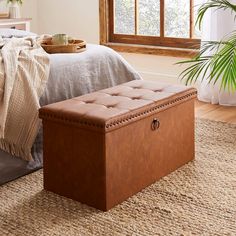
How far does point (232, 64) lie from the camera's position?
10.1ft

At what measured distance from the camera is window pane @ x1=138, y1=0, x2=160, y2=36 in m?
5.02

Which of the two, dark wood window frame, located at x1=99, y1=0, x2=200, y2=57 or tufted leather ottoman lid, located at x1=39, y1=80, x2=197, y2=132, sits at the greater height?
dark wood window frame, located at x1=99, y1=0, x2=200, y2=57

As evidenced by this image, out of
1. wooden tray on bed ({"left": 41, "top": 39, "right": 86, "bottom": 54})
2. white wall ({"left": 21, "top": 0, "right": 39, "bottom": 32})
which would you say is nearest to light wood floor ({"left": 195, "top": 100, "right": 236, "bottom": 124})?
wooden tray on bed ({"left": 41, "top": 39, "right": 86, "bottom": 54})

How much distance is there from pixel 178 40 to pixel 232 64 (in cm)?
190

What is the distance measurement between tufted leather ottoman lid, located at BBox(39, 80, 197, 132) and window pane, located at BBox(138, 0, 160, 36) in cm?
214

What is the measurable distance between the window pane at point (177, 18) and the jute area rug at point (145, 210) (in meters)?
2.18

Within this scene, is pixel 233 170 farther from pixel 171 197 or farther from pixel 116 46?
pixel 116 46

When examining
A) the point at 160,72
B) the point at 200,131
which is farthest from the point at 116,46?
the point at 200,131

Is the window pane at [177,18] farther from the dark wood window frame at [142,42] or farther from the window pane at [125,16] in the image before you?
the window pane at [125,16]

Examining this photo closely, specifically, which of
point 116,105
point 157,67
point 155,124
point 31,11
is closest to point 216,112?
point 157,67

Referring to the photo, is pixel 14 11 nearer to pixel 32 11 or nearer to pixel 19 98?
pixel 32 11

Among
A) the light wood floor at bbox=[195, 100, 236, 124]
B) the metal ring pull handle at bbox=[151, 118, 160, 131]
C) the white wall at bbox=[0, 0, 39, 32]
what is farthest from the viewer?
the white wall at bbox=[0, 0, 39, 32]

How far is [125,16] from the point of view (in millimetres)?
5238

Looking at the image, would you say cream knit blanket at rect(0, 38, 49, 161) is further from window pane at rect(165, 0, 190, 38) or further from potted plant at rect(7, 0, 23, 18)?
potted plant at rect(7, 0, 23, 18)
